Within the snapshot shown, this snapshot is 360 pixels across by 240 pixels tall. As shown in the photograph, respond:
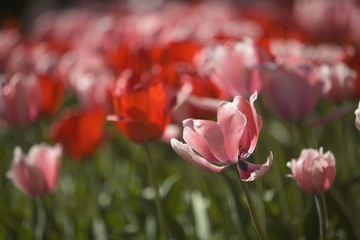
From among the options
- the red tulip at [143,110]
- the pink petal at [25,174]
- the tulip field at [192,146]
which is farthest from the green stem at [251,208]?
the pink petal at [25,174]

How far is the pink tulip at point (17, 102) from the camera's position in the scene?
1335 millimetres

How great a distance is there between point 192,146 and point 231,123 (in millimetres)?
62

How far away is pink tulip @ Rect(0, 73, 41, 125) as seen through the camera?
52.6 inches

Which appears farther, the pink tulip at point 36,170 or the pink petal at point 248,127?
the pink tulip at point 36,170

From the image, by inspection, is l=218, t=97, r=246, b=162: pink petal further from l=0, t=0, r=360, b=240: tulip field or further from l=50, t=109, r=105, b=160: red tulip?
l=50, t=109, r=105, b=160: red tulip

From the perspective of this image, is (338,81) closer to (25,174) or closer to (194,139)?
(194,139)

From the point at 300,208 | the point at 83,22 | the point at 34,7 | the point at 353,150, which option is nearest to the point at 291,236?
the point at 300,208

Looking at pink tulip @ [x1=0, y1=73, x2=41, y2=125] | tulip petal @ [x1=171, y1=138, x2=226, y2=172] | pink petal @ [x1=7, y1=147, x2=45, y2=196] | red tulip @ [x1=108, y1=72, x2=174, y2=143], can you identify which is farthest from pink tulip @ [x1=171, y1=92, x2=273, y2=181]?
pink tulip @ [x1=0, y1=73, x2=41, y2=125]

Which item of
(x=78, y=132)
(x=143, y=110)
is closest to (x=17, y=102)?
(x=78, y=132)

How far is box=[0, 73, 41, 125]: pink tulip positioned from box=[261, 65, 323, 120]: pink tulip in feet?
1.59

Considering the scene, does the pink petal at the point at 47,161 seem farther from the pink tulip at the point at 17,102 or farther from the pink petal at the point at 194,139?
the pink petal at the point at 194,139

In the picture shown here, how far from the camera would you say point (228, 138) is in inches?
33.8

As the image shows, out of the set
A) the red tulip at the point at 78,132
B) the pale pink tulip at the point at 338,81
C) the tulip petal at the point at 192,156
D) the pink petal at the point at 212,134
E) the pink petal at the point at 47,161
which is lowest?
the red tulip at the point at 78,132

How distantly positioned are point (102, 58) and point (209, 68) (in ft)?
2.50
